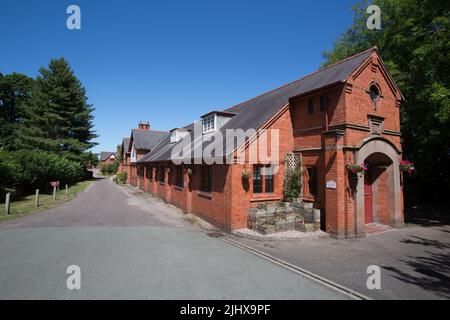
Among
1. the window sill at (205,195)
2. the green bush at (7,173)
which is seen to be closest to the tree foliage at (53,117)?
the green bush at (7,173)

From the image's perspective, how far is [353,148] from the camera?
10.6 metres

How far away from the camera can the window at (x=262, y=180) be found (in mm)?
11961

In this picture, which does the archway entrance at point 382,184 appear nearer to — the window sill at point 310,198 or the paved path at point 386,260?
the paved path at point 386,260

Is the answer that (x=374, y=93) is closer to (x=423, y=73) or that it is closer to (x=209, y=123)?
(x=423, y=73)

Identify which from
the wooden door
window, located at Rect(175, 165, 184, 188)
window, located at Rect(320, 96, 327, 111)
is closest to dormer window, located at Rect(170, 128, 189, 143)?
window, located at Rect(175, 165, 184, 188)

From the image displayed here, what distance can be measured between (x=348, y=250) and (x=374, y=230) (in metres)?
3.88

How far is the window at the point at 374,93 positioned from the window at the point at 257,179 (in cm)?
639

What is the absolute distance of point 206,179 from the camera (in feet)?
45.9

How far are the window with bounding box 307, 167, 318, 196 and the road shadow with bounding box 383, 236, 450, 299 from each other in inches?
179

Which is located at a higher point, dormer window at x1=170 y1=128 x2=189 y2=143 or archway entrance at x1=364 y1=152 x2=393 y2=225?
dormer window at x1=170 y1=128 x2=189 y2=143

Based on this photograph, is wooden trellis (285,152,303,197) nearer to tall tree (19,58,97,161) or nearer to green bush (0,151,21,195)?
green bush (0,151,21,195)

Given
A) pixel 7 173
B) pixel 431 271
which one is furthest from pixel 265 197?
pixel 7 173

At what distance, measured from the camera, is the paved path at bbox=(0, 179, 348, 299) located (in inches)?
214
